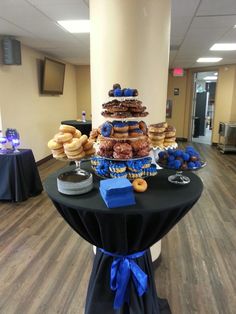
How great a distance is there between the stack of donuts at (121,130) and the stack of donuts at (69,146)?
15cm

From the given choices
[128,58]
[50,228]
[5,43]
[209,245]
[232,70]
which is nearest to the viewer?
[128,58]

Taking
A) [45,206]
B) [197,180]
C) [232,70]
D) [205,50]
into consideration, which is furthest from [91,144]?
[232,70]

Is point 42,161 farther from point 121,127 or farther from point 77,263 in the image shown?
point 121,127

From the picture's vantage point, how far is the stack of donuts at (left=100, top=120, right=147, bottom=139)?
1.38 m

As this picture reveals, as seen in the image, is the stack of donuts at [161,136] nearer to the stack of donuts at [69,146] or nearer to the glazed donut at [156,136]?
the glazed donut at [156,136]

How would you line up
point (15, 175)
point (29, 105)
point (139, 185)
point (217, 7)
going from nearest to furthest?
point (139, 185)
point (217, 7)
point (15, 175)
point (29, 105)

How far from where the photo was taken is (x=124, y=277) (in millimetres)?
1315

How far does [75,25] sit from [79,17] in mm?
408

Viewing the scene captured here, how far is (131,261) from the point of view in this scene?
4.41 ft

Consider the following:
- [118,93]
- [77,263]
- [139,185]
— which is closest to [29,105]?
[77,263]

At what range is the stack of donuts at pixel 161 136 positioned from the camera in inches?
67.1

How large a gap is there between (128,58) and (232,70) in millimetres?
6999

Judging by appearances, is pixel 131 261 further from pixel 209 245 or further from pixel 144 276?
pixel 209 245

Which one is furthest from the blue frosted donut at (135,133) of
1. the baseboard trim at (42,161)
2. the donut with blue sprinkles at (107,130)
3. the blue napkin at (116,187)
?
the baseboard trim at (42,161)
